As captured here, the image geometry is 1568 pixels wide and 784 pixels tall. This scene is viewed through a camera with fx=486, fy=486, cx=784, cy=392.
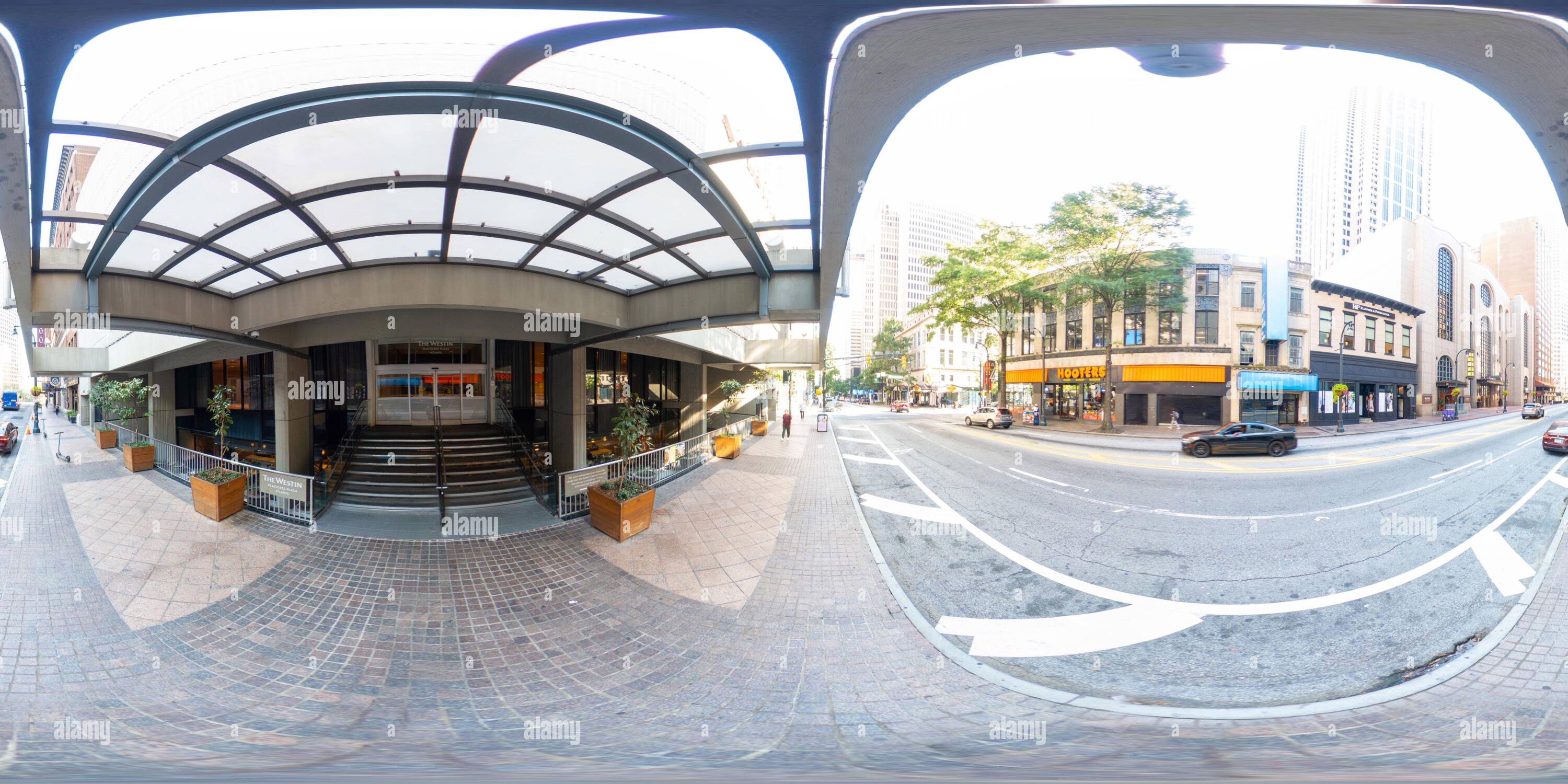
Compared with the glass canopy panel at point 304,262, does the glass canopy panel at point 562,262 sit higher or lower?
higher

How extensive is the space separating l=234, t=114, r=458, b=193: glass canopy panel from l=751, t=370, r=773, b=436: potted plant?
16266 mm

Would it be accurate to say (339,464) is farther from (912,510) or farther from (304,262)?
(912,510)

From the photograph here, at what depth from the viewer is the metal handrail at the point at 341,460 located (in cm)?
862

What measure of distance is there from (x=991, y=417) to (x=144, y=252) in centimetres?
1379

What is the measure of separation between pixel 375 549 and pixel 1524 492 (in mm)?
13755

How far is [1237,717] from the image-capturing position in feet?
10.1

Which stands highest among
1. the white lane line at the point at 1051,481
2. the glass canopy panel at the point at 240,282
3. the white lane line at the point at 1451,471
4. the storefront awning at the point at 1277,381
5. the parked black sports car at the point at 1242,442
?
the glass canopy panel at the point at 240,282

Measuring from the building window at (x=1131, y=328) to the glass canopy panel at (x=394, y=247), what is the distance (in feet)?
29.7

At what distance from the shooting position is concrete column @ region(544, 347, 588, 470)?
35.9 feet

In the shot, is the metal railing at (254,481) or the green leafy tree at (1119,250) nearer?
the green leafy tree at (1119,250)

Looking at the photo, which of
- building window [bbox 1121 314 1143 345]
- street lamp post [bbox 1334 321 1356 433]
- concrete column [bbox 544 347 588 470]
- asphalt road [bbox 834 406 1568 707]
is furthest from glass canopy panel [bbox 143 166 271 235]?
street lamp post [bbox 1334 321 1356 433]

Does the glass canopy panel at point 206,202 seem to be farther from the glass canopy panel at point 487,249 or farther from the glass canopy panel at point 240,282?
the glass canopy panel at point 240,282

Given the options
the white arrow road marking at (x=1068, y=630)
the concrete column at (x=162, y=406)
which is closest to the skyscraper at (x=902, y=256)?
the white arrow road marking at (x=1068, y=630)

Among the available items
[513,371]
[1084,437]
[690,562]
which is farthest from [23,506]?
[1084,437]
